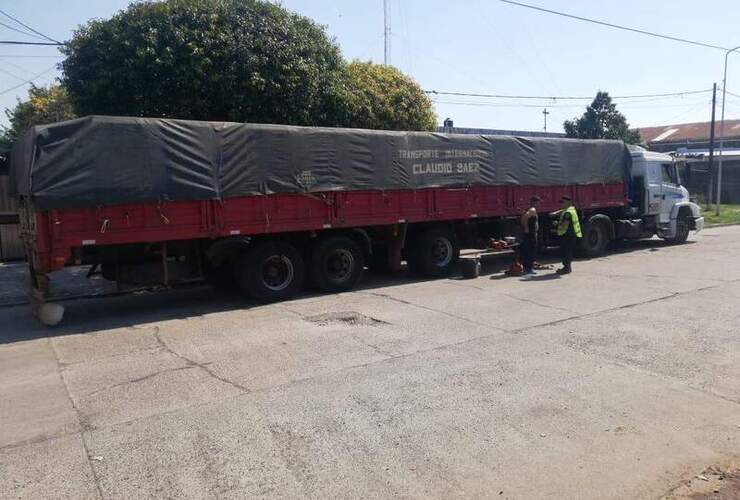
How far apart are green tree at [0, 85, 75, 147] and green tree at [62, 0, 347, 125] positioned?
1911cm

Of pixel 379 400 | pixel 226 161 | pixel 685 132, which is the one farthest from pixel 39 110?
pixel 685 132

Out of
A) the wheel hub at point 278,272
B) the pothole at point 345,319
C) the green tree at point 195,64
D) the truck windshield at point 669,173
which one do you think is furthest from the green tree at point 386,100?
the pothole at point 345,319

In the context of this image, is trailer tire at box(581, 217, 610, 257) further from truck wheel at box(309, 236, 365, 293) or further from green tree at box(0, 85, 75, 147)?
green tree at box(0, 85, 75, 147)

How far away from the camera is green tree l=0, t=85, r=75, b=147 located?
3200 cm

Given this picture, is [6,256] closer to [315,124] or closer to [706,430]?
[315,124]

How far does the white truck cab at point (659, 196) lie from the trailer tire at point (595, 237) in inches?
67.9

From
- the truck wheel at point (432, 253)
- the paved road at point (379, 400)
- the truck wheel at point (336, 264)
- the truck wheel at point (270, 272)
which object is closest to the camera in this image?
the paved road at point (379, 400)

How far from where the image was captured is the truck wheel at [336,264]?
1150 cm

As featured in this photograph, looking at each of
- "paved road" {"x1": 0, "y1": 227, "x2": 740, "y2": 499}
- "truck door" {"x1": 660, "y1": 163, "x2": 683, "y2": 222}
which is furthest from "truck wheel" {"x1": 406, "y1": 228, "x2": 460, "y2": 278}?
"truck door" {"x1": 660, "y1": 163, "x2": 683, "y2": 222}

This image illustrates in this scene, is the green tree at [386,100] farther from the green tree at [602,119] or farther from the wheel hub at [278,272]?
the green tree at [602,119]

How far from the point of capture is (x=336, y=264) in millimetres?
11875

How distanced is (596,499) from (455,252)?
9.97 m

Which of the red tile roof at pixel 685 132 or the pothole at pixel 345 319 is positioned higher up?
the red tile roof at pixel 685 132

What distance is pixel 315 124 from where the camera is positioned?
1521cm
